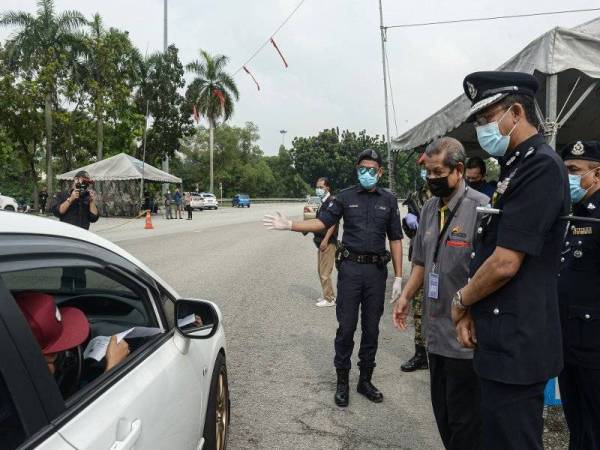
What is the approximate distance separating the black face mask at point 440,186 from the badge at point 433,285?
473 millimetres

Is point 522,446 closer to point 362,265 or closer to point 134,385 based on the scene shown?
point 134,385

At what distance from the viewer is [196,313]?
2.36m

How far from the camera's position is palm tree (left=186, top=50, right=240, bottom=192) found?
4347cm

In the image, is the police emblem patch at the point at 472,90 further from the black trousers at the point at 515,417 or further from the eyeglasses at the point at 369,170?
the eyeglasses at the point at 369,170

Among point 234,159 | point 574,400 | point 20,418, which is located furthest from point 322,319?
point 234,159

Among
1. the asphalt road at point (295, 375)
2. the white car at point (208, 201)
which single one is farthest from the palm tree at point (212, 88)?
the asphalt road at point (295, 375)

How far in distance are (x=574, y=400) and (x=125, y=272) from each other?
2410 millimetres

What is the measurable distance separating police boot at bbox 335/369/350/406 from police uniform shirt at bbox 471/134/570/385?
2.04 m

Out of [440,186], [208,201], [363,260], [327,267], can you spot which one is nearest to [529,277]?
[440,186]

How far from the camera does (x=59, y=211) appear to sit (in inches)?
277

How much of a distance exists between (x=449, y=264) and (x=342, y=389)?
5.35ft

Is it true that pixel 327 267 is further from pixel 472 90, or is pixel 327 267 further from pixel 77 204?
pixel 472 90

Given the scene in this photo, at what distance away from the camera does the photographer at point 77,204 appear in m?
7.10

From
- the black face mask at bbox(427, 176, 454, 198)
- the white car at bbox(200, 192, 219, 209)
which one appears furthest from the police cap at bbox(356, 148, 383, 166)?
the white car at bbox(200, 192, 219, 209)
